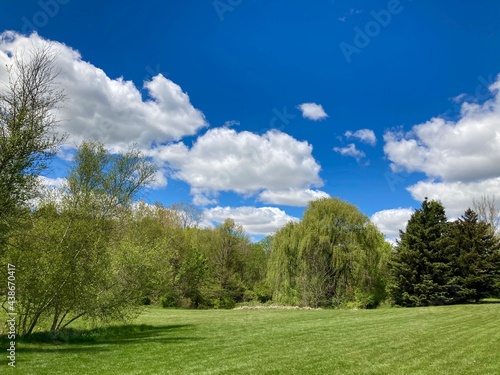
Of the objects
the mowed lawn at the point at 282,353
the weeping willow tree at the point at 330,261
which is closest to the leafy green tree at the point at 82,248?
the mowed lawn at the point at 282,353

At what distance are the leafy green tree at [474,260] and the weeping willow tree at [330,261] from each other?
583 cm

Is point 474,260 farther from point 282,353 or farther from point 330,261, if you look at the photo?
point 282,353

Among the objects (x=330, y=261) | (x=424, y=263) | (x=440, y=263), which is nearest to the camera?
(x=440, y=263)

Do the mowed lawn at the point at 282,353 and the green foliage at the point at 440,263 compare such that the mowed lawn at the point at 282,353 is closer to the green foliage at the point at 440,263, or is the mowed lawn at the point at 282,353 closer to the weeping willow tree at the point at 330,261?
the green foliage at the point at 440,263

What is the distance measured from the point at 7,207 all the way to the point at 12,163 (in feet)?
4.09

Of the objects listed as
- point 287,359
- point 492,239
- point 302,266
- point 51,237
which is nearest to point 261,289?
point 302,266

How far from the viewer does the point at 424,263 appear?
3139 cm

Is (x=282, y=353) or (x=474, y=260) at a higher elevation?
(x=474, y=260)

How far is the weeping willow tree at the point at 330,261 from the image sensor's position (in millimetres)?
32156

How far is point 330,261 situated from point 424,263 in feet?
24.7

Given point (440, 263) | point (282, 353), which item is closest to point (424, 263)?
point (440, 263)

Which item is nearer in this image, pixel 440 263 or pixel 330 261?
pixel 440 263

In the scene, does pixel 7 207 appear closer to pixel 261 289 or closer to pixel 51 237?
pixel 51 237

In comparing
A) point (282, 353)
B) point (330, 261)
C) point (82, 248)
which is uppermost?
point (330, 261)
